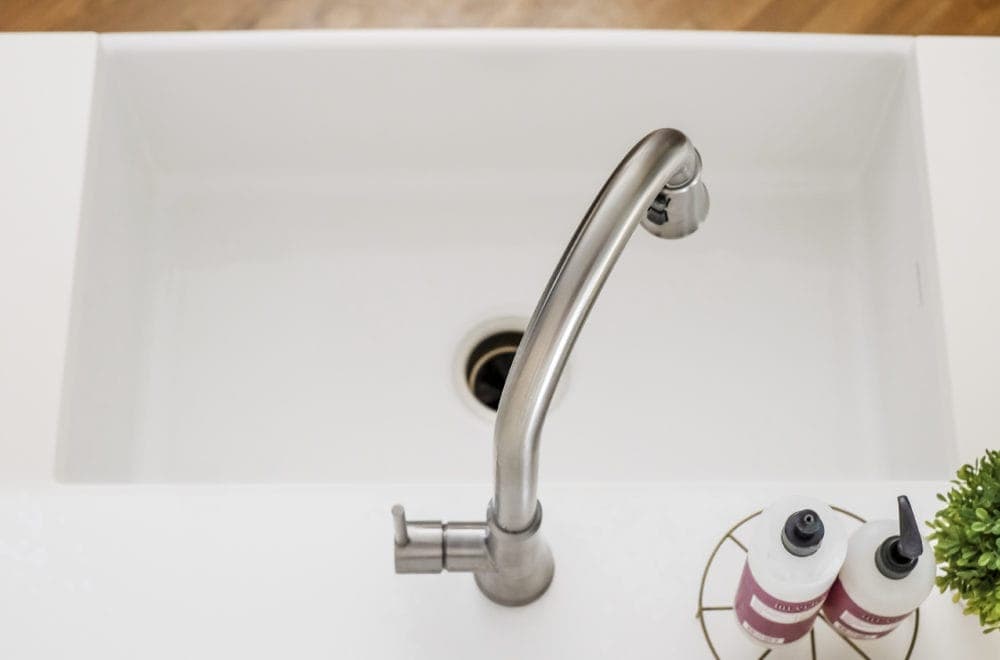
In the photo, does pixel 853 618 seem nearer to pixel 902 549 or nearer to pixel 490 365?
pixel 902 549

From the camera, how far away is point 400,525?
74 cm

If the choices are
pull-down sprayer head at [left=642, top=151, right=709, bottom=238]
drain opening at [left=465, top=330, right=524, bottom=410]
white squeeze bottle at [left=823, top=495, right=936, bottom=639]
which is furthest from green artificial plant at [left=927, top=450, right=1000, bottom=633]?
drain opening at [left=465, top=330, right=524, bottom=410]

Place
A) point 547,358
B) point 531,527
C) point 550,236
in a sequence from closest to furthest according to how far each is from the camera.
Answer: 1. point 547,358
2. point 531,527
3. point 550,236

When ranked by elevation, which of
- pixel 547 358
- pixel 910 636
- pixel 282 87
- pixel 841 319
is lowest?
pixel 910 636

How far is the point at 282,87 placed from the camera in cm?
118

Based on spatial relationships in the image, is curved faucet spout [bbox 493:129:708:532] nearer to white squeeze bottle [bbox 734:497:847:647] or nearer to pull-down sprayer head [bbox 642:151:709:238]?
pull-down sprayer head [bbox 642:151:709:238]

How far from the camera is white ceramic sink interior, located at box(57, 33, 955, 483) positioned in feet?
3.74

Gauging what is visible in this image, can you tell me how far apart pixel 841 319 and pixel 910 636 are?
0.49 metres

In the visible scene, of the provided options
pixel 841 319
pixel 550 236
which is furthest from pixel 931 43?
pixel 550 236

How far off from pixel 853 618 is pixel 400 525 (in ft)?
1.04

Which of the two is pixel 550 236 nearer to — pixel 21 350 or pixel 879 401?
pixel 879 401

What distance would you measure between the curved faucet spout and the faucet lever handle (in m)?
0.08

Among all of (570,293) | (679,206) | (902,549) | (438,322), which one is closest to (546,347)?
(570,293)

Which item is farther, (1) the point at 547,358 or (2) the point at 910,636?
(2) the point at 910,636
